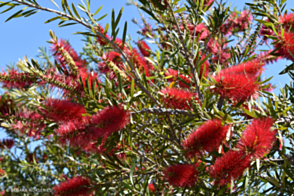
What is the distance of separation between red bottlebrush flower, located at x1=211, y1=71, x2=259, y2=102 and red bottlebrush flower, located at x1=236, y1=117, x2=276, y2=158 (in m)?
0.11

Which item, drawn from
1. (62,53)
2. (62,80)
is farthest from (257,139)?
(62,53)

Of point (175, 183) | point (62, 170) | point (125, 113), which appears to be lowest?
point (175, 183)

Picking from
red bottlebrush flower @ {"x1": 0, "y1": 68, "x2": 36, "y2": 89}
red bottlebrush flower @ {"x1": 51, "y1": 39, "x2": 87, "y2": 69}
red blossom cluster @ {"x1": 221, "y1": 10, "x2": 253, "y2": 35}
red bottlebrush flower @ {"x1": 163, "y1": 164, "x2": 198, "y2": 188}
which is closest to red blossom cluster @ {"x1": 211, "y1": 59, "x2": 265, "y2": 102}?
red bottlebrush flower @ {"x1": 163, "y1": 164, "x2": 198, "y2": 188}

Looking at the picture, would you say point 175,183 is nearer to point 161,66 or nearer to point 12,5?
point 161,66

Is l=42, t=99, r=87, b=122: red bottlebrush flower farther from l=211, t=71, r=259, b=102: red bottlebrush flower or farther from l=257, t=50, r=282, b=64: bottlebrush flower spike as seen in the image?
l=257, t=50, r=282, b=64: bottlebrush flower spike

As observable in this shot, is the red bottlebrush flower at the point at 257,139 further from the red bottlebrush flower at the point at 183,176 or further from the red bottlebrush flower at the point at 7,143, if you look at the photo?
the red bottlebrush flower at the point at 7,143

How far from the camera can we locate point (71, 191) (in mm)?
1159

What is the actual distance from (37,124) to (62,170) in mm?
1342

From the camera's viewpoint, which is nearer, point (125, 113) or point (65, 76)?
point (125, 113)

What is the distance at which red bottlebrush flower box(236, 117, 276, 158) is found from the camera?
778mm

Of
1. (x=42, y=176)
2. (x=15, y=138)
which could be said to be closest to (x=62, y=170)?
(x=42, y=176)

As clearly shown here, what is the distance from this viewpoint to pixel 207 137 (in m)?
0.85

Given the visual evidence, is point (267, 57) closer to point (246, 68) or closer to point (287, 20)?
point (287, 20)

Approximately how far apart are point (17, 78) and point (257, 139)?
1.00 m
